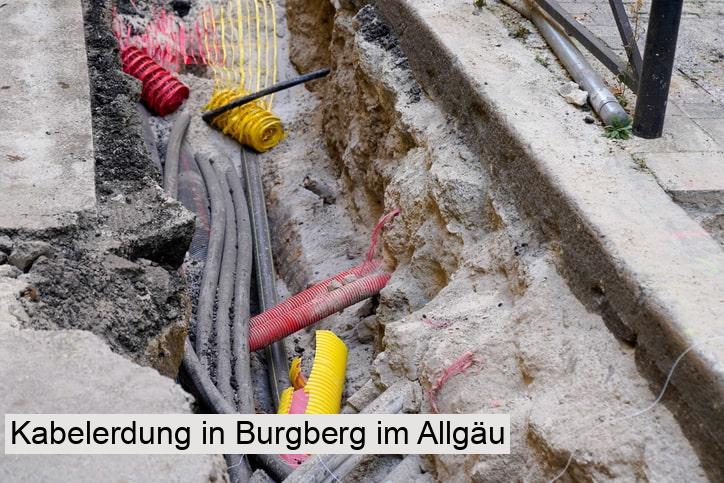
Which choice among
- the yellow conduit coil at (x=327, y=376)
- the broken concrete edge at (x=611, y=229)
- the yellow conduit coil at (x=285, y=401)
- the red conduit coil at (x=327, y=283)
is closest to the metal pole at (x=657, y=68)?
the broken concrete edge at (x=611, y=229)

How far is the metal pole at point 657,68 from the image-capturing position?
3.16 m

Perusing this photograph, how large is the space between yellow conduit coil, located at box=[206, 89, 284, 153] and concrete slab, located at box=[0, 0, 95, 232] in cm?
179

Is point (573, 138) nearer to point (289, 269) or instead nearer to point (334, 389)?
point (334, 389)

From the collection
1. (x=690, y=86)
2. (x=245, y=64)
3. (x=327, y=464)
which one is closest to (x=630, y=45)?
(x=690, y=86)

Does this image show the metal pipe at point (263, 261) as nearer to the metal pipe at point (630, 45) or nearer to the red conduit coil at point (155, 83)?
the red conduit coil at point (155, 83)

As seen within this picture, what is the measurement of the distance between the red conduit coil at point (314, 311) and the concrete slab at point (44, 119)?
4.38 feet

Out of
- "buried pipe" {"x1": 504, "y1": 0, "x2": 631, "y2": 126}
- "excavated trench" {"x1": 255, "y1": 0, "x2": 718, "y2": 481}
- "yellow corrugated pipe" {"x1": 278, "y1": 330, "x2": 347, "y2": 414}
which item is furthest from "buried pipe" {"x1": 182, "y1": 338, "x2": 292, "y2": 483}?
"buried pipe" {"x1": 504, "y1": 0, "x2": 631, "y2": 126}

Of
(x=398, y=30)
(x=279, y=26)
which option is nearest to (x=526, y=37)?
(x=398, y=30)

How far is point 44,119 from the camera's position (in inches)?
146

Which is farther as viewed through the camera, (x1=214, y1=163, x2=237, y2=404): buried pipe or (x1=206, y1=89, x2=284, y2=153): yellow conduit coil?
(x1=206, y1=89, x2=284, y2=153): yellow conduit coil

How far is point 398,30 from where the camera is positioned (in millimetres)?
4895

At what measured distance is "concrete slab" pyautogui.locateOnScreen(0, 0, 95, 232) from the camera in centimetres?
314

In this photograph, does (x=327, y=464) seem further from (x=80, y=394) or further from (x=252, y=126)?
(x=252, y=126)

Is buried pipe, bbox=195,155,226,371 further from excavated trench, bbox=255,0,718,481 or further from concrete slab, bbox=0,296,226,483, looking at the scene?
concrete slab, bbox=0,296,226,483
